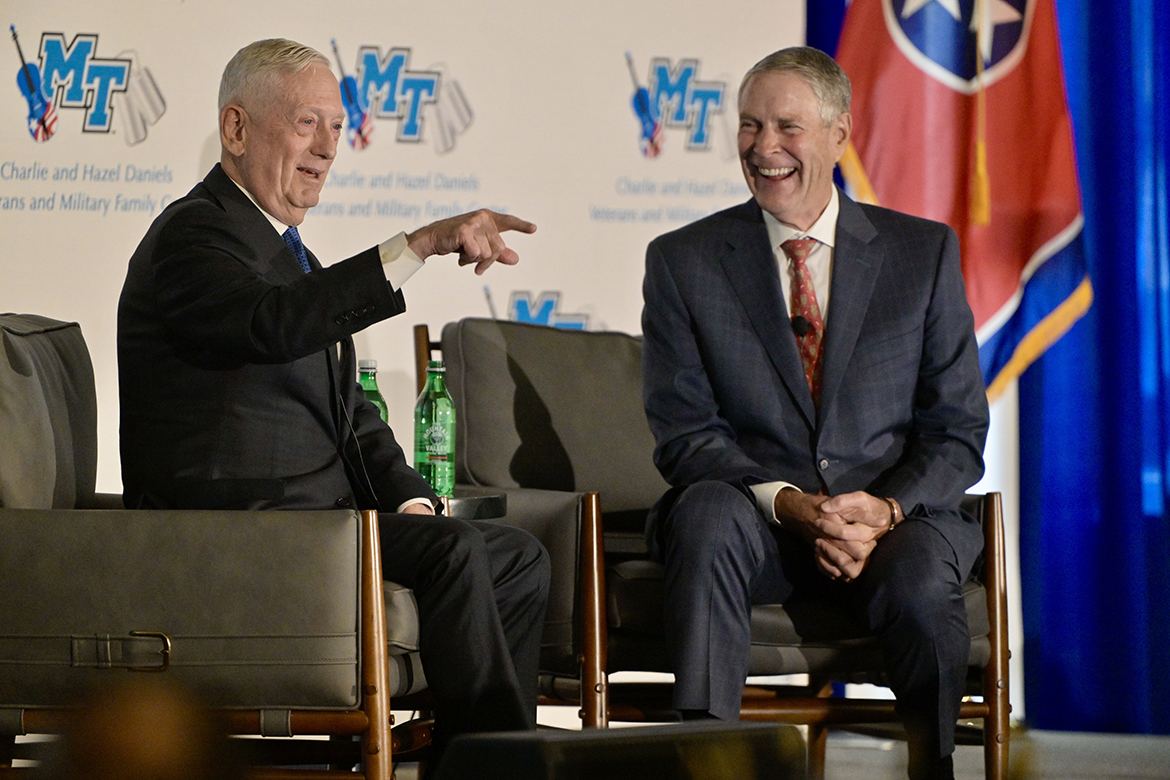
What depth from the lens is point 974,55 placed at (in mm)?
3510

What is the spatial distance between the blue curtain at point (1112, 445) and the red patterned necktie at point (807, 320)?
130 cm

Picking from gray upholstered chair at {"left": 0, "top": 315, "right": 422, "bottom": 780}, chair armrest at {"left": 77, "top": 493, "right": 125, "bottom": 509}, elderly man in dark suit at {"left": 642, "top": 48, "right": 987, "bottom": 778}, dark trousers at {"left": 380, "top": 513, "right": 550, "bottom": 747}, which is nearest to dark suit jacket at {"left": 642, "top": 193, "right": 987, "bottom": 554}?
elderly man in dark suit at {"left": 642, "top": 48, "right": 987, "bottom": 778}

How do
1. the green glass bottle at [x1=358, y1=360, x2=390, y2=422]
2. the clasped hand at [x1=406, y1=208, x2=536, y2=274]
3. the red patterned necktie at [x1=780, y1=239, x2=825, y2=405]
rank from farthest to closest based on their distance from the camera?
the green glass bottle at [x1=358, y1=360, x2=390, y2=422], the red patterned necktie at [x1=780, y1=239, x2=825, y2=405], the clasped hand at [x1=406, y1=208, x2=536, y2=274]

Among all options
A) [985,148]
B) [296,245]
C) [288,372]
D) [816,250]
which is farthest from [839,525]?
[985,148]

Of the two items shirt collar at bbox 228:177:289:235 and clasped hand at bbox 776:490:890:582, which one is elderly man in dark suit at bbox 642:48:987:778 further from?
shirt collar at bbox 228:177:289:235

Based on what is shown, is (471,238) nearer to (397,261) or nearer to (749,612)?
(397,261)

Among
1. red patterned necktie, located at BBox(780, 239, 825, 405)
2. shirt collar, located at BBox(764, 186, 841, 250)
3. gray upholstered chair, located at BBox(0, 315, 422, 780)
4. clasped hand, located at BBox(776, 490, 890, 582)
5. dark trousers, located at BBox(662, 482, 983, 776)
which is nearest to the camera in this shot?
gray upholstered chair, located at BBox(0, 315, 422, 780)

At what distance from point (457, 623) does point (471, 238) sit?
0.61m

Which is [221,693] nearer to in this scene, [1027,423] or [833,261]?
[833,261]

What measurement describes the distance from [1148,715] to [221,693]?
3.26m

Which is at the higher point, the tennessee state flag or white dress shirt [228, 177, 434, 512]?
the tennessee state flag

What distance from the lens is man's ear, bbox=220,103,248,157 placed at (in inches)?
87.3

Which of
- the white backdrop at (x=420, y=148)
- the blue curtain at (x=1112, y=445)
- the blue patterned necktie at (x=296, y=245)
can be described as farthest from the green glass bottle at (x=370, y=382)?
the blue curtain at (x=1112, y=445)

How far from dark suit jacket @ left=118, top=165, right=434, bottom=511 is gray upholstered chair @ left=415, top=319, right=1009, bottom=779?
1.59 feet
